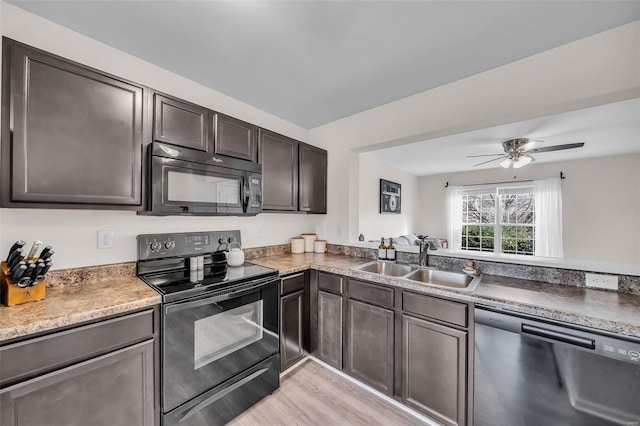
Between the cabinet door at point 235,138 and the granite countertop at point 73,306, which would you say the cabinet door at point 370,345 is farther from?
the cabinet door at point 235,138

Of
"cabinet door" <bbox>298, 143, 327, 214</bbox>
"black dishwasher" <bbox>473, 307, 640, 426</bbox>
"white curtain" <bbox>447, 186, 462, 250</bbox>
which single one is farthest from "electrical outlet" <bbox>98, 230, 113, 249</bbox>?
"white curtain" <bbox>447, 186, 462, 250</bbox>

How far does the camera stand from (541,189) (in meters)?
4.71

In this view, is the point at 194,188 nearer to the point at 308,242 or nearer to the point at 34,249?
the point at 34,249

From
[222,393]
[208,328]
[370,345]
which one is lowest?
[222,393]

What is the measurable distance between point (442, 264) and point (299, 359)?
150cm

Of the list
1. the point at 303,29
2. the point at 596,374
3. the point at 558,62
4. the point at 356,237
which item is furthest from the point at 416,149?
the point at 596,374

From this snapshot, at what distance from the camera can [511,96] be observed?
176cm

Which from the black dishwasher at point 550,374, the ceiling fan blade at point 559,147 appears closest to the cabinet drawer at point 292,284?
the black dishwasher at point 550,374

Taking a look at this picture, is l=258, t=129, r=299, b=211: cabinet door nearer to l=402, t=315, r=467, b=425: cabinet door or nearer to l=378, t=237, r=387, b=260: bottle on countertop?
l=378, t=237, r=387, b=260: bottle on countertop

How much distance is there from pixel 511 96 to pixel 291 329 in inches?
97.9

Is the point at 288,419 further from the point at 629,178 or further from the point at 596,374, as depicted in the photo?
the point at 629,178

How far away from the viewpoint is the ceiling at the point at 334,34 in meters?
1.32

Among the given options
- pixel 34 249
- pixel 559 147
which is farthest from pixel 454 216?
pixel 34 249

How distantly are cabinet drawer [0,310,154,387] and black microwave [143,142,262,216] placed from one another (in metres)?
0.66
